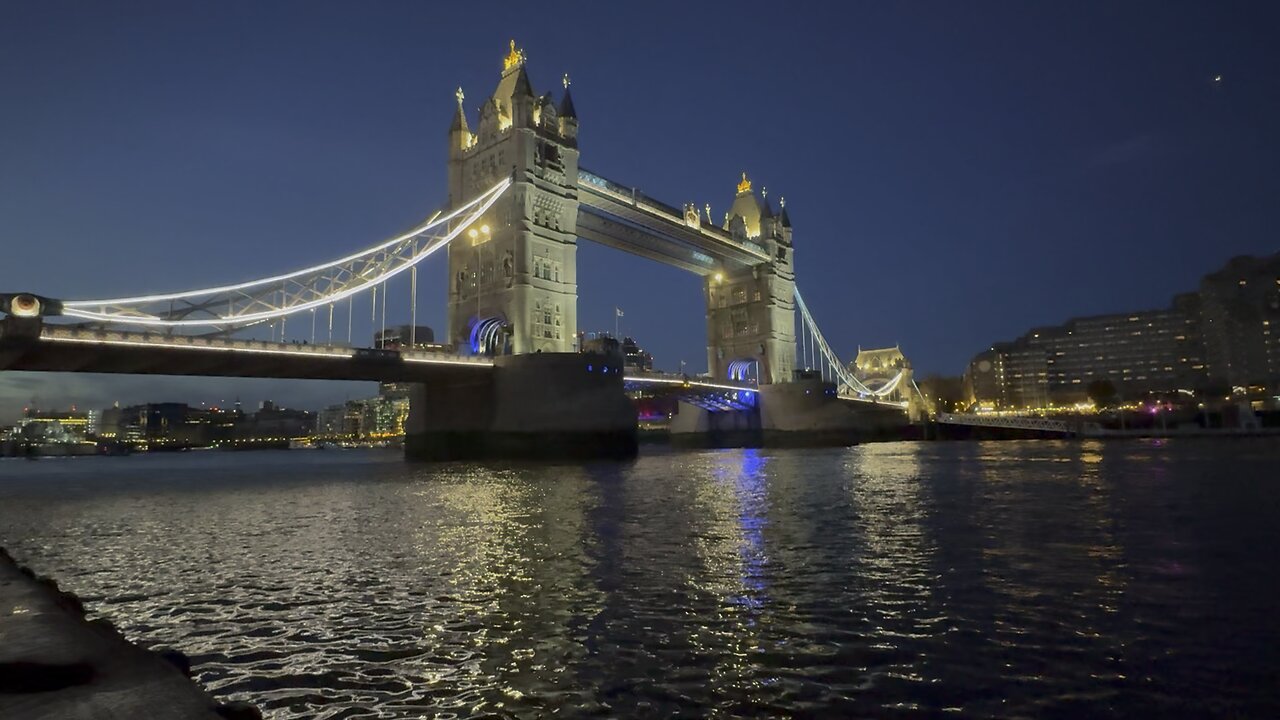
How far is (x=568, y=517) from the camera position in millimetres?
15211

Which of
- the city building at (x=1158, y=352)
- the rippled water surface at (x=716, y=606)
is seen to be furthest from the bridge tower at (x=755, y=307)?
the rippled water surface at (x=716, y=606)

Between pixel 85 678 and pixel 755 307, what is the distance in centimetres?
8636

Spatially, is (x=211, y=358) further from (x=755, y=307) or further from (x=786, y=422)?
(x=755, y=307)

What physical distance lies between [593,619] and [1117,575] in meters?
5.98

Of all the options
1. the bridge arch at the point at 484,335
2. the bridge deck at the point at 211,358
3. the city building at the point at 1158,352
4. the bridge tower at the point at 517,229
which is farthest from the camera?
the city building at the point at 1158,352

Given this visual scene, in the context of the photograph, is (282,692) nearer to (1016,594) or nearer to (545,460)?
(1016,594)

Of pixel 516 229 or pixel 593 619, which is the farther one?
pixel 516 229

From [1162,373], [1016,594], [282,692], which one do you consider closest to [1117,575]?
[1016,594]

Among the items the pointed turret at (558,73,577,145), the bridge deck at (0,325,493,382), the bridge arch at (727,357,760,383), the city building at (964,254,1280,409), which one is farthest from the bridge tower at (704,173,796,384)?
the city building at (964,254,1280,409)

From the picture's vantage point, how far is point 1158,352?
522 feet

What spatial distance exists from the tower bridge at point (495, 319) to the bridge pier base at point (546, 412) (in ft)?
0.30

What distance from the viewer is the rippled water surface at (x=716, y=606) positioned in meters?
5.04

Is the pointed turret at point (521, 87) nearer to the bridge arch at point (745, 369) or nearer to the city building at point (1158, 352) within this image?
the bridge arch at point (745, 369)

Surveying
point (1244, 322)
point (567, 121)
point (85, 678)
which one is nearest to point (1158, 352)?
point (1244, 322)
